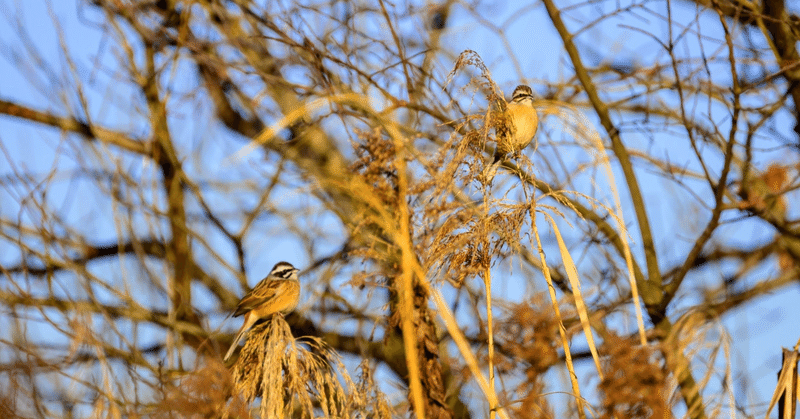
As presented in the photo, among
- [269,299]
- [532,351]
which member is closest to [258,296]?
[269,299]

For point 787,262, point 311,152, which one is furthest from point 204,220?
point 787,262

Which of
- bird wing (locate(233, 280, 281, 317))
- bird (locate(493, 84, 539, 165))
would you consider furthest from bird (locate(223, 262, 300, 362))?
bird (locate(493, 84, 539, 165))

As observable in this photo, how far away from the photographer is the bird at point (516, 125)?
7.04ft

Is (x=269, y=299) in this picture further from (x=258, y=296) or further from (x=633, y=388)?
(x=633, y=388)

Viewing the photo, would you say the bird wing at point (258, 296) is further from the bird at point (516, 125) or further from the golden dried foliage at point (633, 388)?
the golden dried foliage at point (633, 388)

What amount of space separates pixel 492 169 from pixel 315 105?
592mm

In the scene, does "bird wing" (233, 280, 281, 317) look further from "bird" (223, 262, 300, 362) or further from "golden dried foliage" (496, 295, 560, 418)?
"golden dried foliage" (496, 295, 560, 418)

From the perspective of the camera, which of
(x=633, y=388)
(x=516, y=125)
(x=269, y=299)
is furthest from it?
(x=269, y=299)

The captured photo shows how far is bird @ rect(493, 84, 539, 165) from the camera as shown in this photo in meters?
2.15

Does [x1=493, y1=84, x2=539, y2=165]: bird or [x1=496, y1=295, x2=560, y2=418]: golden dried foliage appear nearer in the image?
[x1=496, y1=295, x2=560, y2=418]: golden dried foliage

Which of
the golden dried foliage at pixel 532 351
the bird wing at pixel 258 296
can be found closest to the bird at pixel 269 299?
the bird wing at pixel 258 296

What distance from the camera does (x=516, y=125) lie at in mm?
2404

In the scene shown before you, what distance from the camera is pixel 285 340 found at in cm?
241

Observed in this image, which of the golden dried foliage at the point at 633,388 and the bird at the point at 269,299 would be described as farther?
the bird at the point at 269,299
